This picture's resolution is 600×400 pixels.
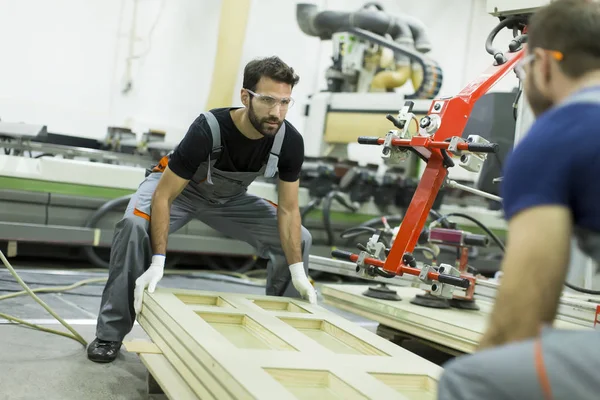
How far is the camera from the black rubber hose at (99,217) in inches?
177

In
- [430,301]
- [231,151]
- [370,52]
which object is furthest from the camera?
[370,52]

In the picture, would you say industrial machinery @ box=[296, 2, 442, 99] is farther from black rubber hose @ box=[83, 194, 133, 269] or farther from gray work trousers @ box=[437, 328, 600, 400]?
gray work trousers @ box=[437, 328, 600, 400]

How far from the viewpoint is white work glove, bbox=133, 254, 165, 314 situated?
2.39m

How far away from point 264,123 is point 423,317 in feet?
3.64

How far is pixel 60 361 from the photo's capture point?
2.35 m

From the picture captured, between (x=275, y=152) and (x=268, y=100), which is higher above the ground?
(x=268, y=100)

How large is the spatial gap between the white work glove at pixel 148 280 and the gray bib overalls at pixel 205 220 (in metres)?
0.07

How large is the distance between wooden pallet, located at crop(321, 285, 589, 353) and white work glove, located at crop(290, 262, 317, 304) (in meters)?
0.43

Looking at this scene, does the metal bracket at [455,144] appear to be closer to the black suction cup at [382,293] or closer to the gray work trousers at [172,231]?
the gray work trousers at [172,231]

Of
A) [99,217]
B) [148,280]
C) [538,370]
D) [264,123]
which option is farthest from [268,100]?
[99,217]

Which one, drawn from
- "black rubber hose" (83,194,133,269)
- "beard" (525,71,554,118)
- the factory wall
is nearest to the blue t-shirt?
"beard" (525,71,554,118)

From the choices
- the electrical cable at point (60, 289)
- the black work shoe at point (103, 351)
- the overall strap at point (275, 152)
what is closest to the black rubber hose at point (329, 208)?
the electrical cable at point (60, 289)

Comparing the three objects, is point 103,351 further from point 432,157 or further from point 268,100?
point 432,157

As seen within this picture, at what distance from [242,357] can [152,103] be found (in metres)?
5.57
